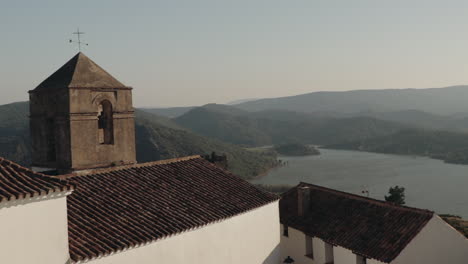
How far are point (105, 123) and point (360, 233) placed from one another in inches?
419

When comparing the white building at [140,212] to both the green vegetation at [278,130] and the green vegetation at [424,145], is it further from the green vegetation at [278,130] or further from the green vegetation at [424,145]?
the green vegetation at [278,130]

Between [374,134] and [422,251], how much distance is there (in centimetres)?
17040

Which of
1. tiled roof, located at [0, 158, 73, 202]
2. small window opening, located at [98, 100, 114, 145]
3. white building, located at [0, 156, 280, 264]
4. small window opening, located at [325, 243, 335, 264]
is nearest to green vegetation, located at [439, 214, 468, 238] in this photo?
small window opening, located at [325, 243, 335, 264]

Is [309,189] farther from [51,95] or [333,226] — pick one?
[51,95]

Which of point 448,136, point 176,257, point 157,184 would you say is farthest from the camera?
point 448,136

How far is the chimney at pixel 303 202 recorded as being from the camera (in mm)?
18641

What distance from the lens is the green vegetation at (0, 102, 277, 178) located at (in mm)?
→ 68188

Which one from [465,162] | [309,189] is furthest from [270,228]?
[465,162]

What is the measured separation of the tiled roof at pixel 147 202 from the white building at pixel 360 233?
4.24m

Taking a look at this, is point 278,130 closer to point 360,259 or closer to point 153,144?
point 153,144

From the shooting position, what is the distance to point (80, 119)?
12758mm

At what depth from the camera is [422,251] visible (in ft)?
44.8

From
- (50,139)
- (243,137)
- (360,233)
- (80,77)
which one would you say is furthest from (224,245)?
(243,137)

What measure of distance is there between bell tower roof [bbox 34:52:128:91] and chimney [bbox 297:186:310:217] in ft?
32.1
